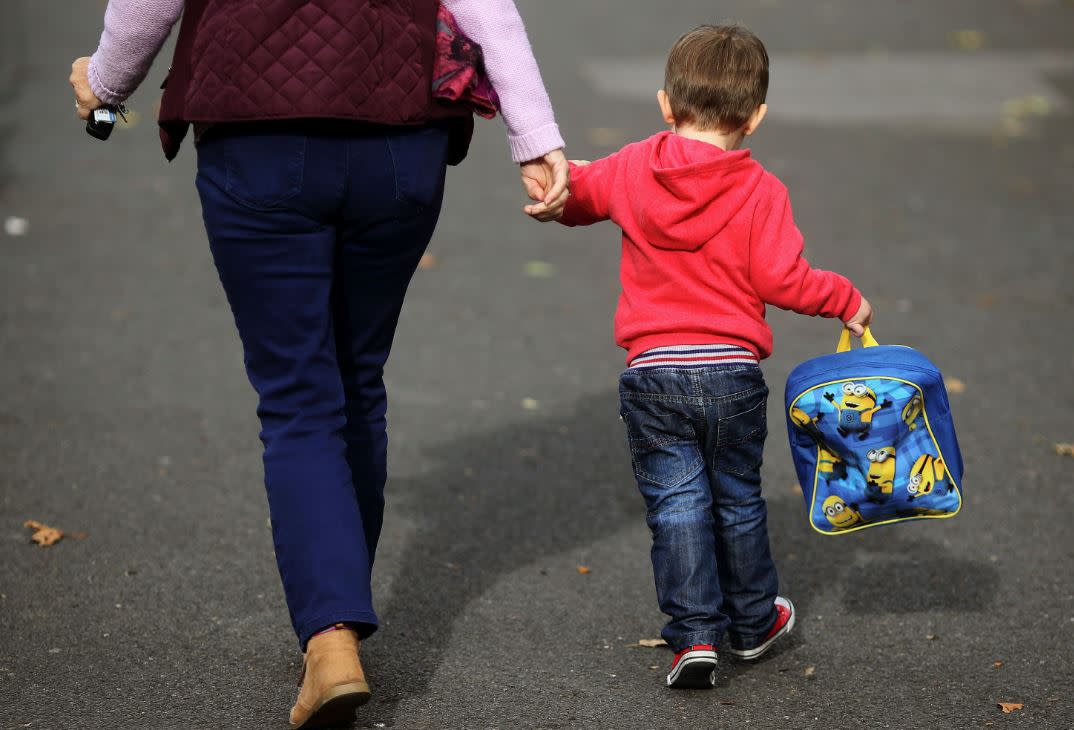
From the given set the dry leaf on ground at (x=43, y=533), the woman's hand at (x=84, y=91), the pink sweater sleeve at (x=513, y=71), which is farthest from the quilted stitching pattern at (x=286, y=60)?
the dry leaf on ground at (x=43, y=533)

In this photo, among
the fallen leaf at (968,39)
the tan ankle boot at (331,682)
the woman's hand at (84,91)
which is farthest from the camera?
the fallen leaf at (968,39)

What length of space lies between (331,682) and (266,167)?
1.04 metres

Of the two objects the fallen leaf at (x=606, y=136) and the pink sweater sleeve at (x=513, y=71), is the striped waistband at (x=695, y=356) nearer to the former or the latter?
the pink sweater sleeve at (x=513, y=71)

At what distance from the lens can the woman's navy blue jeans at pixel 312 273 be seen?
2.86 meters

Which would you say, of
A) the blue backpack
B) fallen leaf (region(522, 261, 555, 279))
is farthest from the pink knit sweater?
fallen leaf (region(522, 261, 555, 279))

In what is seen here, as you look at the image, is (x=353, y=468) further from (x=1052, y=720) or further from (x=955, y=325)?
(x=955, y=325)

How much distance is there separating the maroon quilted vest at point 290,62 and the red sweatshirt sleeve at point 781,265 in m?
0.91

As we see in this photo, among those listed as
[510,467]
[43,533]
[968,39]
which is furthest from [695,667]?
[968,39]

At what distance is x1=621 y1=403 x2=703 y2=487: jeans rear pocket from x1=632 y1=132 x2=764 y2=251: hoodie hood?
40 cm

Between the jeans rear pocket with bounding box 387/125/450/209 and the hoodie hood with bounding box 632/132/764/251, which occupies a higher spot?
the jeans rear pocket with bounding box 387/125/450/209

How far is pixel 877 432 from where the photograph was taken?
335 centimetres

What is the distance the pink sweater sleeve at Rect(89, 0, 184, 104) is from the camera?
2932 millimetres

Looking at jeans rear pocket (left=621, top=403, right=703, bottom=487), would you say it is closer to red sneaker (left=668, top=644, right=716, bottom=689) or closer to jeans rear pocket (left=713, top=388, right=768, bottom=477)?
jeans rear pocket (left=713, top=388, right=768, bottom=477)

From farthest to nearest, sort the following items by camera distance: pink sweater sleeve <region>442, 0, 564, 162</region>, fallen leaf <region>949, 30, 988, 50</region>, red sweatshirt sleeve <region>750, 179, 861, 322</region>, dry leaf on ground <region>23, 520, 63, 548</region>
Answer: fallen leaf <region>949, 30, 988, 50</region> → dry leaf on ground <region>23, 520, 63, 548</region> → red sweatshirt sleeve <region>750, 179, 861, 322</region> → pink sweater sleeve <region>442, 0, 564, 162</region>
